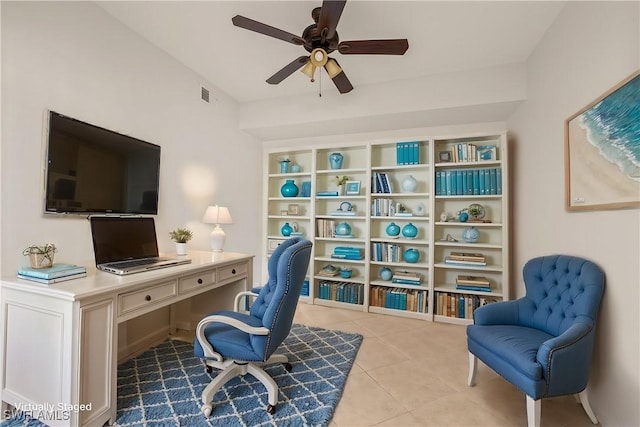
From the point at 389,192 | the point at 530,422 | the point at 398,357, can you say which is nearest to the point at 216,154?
the point at 389,192

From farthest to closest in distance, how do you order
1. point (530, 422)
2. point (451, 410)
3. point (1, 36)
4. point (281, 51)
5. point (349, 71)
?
point (349, 71) → point (281, 51) → point (451, 410) → point (1, 36) → point (530, 422)

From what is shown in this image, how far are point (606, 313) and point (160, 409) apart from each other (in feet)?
8.56

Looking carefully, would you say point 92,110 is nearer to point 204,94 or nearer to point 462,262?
point 204,94

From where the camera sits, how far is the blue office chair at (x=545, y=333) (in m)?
1.41

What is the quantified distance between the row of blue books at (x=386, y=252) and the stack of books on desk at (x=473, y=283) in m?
0.69

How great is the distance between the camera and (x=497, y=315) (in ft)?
6.56

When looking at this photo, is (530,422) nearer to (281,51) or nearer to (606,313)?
(606,313)

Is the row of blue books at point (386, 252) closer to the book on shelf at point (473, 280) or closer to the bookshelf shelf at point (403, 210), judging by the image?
the bookshelf shelf at point (403, 210)

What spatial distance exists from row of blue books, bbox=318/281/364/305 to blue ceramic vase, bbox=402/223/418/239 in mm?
858

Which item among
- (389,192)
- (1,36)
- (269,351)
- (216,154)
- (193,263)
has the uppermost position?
(1,36)

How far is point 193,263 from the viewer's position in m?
2.09

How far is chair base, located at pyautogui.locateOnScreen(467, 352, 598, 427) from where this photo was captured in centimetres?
142

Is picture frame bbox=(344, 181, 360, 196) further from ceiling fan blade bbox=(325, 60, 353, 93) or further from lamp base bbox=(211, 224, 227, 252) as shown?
lamp base bbox=(211, 224, 227, 252)

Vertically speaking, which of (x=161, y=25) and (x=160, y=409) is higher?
(x=161, y=25)
